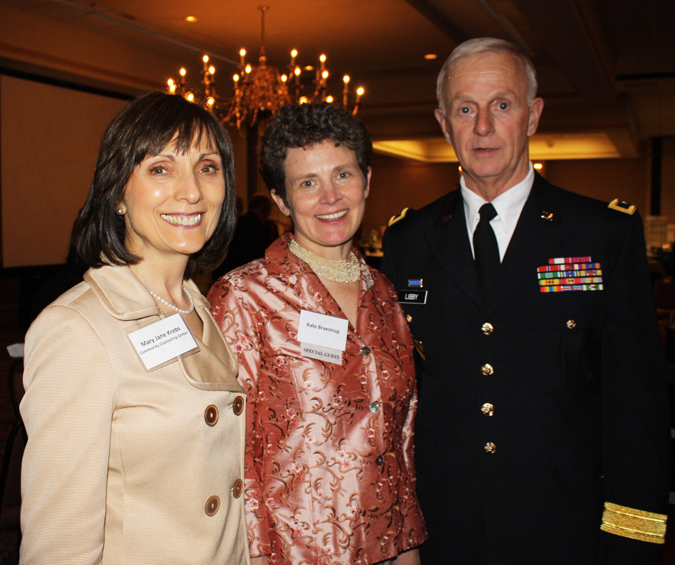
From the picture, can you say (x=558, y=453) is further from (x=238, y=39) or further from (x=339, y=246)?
(x=238, y=39)

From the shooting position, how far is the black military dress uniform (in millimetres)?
1512

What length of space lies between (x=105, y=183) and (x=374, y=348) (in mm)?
833

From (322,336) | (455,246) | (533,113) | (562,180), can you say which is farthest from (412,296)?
(562,180)

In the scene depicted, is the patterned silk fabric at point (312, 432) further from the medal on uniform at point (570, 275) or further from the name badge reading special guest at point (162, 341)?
the medal on uniform at point (570, 275)

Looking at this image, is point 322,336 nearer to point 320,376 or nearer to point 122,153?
point 320,376

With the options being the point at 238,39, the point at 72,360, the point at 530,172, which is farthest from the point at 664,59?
the point at 72,360

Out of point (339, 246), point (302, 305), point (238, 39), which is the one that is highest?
point (238, 39)

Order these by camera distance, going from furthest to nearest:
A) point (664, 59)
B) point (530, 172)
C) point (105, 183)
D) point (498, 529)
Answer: point (664, 59), point (530, 172), point (498, 529), point (105, 183)

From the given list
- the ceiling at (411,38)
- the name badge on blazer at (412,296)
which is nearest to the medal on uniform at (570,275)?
the name badge on blazer at (412,296)

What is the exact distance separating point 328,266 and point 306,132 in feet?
1.34

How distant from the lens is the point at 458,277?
1684mm

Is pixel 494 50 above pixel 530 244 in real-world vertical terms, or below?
above

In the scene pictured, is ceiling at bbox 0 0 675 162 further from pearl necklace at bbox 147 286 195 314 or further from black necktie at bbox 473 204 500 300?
pearl necklace at bbox 147 286 195 314

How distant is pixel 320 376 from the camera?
152 centimetres
